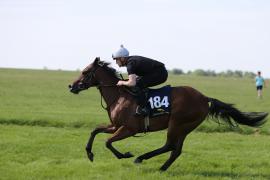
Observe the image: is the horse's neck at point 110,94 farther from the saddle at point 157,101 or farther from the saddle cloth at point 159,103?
the saddle cloth at point 159,103

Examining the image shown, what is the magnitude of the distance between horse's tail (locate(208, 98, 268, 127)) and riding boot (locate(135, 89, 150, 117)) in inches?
60.5

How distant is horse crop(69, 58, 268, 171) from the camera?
1098 centimetres

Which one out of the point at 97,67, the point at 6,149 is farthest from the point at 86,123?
the point at 97,67

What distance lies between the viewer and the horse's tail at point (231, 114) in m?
11.5

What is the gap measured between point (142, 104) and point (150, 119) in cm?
38

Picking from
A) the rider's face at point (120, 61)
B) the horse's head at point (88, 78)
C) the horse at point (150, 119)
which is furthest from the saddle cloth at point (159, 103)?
the horse's head at point (88, 78)

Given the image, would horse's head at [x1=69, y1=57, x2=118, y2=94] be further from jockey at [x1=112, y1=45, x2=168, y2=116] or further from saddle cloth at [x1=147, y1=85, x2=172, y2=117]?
saddle cloth at [x1=147, y1=85, x2=172, y2=117]

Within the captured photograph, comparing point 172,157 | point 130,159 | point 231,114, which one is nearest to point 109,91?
point 130,159

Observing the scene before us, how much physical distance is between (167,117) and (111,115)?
4.07 ft

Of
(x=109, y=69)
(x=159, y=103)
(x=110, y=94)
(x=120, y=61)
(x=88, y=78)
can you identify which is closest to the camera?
(x=159, y=103)

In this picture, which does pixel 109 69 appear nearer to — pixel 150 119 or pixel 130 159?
pixel 150 119

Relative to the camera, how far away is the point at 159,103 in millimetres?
10922

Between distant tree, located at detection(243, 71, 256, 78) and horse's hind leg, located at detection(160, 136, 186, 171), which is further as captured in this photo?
distant tree, located at detection(243, 71, 256, 78)

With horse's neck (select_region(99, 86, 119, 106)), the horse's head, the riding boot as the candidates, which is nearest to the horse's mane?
the horse's head
